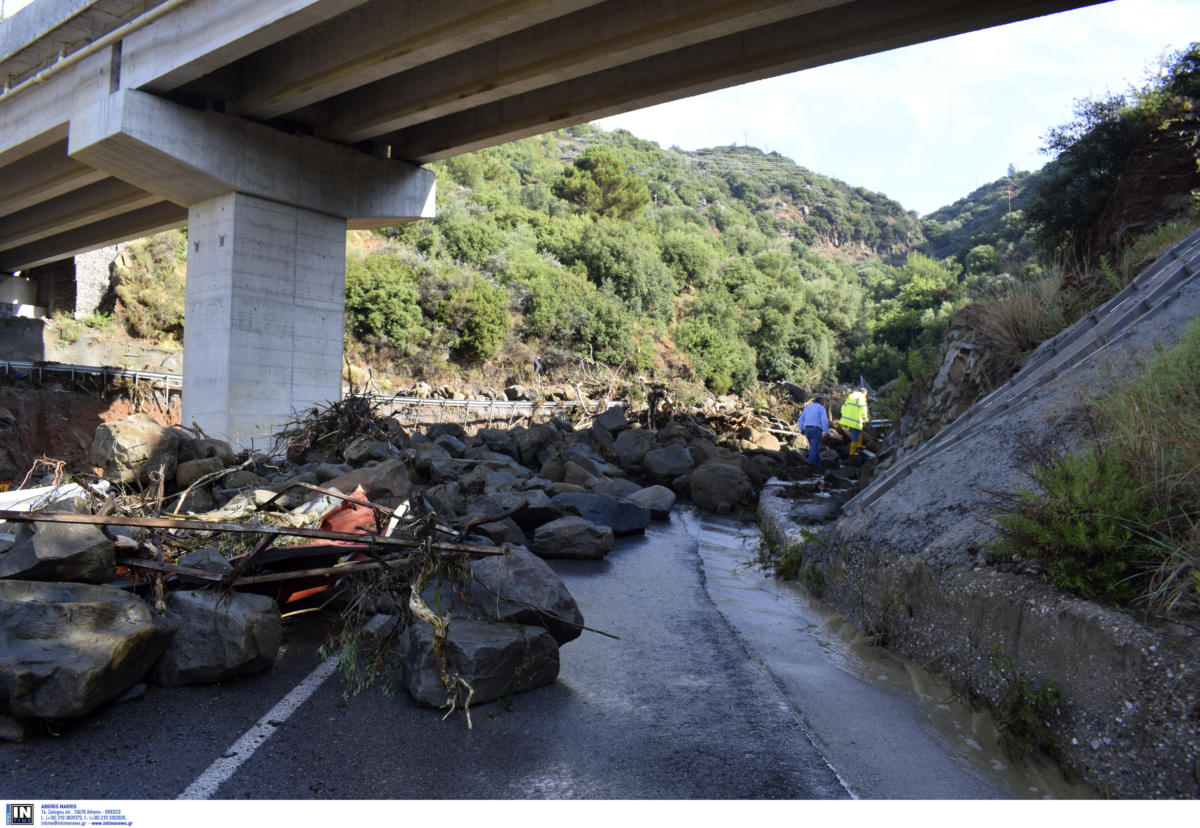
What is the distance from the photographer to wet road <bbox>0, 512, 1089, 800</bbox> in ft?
11.5

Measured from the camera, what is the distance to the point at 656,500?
12.7 metres

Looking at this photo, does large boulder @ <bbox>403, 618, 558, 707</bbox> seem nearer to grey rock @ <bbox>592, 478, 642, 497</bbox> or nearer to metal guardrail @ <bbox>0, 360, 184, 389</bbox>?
grey rock @ <bbox>592, 478, 642, 497</bbox>

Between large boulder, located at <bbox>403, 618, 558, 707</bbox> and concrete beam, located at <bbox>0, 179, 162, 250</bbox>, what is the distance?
20.8 meters

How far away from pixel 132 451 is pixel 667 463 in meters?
8.86

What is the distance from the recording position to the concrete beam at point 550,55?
37.1 feet

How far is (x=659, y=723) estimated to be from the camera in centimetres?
440

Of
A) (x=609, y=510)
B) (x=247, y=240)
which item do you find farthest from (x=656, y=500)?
(x=247, y=240)

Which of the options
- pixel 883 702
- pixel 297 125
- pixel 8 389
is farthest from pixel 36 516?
pixel 8 389

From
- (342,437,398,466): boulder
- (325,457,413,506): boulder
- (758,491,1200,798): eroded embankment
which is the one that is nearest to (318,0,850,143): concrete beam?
(342,437,398,466): boulder

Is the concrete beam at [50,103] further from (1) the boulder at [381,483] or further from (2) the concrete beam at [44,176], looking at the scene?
(1) the boulder at [381,483]

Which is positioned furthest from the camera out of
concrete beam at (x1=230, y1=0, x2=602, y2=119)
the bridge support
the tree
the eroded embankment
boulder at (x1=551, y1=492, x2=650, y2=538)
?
the tree

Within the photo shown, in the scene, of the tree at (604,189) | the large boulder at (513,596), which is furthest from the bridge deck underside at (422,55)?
the tree at (604,189)

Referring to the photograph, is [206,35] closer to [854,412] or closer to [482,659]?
[482,659]

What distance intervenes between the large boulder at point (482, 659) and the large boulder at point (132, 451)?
6183 mm
